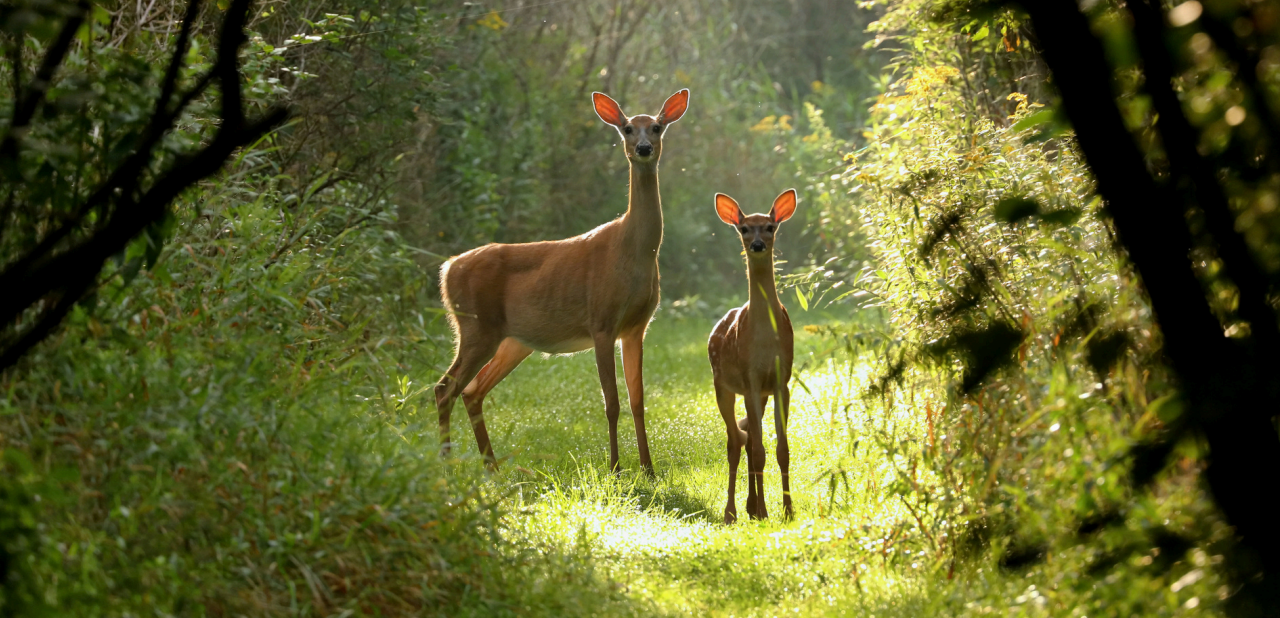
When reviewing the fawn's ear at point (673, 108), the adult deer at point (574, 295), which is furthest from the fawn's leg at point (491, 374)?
the fawn's ear at point (673, 108)

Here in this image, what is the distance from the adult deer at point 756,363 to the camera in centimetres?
591

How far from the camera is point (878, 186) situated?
4984 millimetres

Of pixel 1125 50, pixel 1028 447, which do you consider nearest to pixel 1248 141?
pixel 1125 50

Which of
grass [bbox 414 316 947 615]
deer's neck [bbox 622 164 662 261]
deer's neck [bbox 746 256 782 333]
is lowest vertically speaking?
grass [bbox 414 316 947 615]

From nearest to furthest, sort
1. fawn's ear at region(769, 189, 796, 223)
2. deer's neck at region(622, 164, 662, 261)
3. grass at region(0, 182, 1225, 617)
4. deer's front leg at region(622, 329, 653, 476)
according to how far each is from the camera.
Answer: grass at region(0, 182, 1225, 617)
fawn's ear at region(769, 189, 796, 223)
deer's front leg at region(622, 329, 653, 476)
deer's neck at region(622, 164, 662, 261)

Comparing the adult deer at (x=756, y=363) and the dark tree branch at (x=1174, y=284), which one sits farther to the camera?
the adult deer at (x=756, y=363)

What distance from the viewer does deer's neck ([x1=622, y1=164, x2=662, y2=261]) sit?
25.2ft

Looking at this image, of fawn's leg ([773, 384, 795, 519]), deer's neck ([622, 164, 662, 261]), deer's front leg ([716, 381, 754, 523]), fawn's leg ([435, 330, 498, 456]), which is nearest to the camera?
fawn's leg ([773, 384, 795, 519])

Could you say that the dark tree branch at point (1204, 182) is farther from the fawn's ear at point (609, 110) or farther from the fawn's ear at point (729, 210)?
the fawn's ear at point (609, 110)

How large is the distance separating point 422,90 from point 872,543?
6901 mm

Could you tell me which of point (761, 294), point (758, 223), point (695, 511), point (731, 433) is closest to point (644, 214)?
point (758, 223)

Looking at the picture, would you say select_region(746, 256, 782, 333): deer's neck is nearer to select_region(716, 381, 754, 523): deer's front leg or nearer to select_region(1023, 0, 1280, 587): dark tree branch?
select_region(716, 381, 754, 523): deer's front leg

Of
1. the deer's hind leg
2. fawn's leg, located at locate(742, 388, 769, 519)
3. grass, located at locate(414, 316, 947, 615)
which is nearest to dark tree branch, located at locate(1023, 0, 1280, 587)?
grass, located at locate(414, 316, 947, 615)

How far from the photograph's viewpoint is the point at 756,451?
5.89 metres
